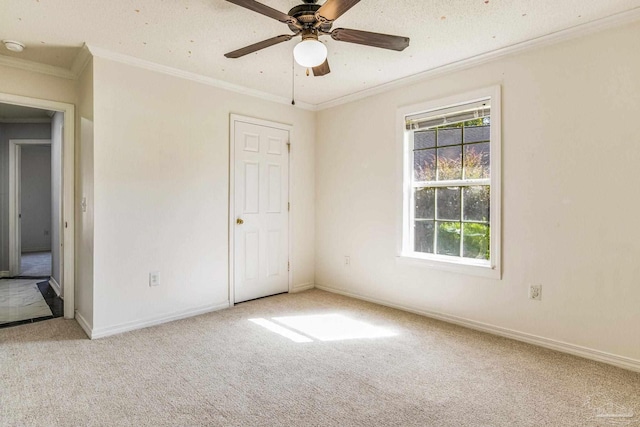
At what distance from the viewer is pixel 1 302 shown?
402 cm

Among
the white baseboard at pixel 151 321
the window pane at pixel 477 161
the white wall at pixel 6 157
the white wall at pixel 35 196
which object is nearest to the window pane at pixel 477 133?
the window pane at pixel 477 161

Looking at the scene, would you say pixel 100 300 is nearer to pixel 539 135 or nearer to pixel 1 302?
pixel 1 302

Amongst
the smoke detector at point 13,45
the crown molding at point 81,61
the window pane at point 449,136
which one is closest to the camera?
the smoke detector at point 13,45

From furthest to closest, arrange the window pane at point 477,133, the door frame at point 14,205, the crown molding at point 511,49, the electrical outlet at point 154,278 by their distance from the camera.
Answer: the door frame at point 14,205
the electrical outlet at point 154,278
the window pane at point 477,133
the crown molding at point 511,49

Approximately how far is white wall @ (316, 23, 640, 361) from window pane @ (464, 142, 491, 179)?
0.20 metres

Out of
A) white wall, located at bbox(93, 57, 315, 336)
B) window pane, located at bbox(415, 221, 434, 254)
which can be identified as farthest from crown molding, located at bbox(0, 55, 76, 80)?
window pane, located at bbox(415, 221, 434, 254)

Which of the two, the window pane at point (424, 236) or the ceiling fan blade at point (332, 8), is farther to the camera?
the window pane at point (424, 236)

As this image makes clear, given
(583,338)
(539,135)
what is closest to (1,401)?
(583,338)

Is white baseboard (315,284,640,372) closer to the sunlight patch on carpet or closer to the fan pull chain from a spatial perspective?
the sunlight patch on carpet

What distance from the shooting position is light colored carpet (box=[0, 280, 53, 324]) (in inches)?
140

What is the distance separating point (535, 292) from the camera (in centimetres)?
286

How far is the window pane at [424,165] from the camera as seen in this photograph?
361cm

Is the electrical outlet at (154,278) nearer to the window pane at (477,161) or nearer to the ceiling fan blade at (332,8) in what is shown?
the ceiling fan blade at (332,8)

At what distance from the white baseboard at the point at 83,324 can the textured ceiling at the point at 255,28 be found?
236 centimetres
